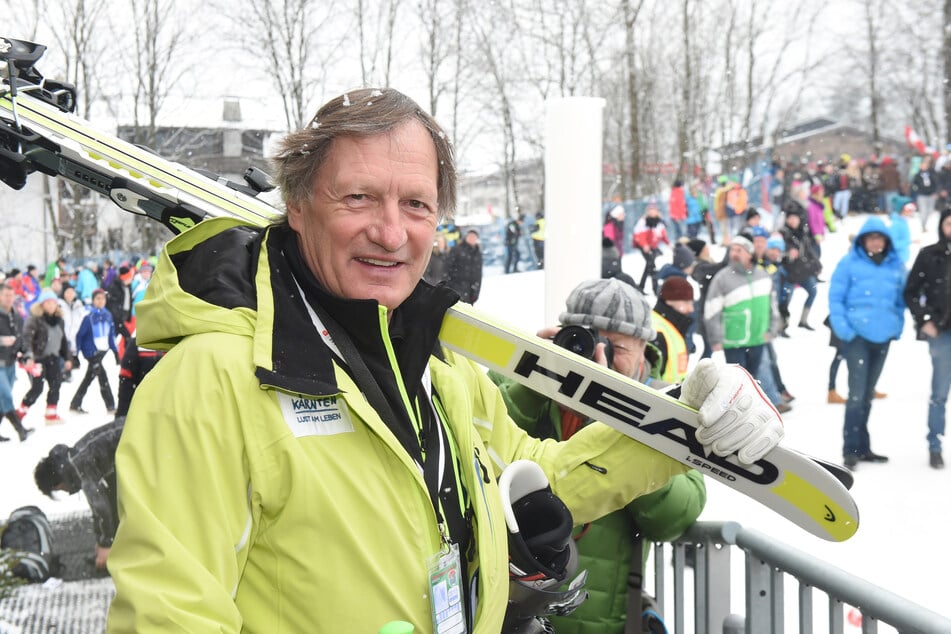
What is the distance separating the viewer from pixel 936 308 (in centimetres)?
657

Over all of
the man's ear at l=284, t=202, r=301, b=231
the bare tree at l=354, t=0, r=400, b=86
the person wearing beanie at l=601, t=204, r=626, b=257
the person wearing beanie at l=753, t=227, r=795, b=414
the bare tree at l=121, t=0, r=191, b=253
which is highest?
the bare tree at l=354, t=0, r=400, b=86

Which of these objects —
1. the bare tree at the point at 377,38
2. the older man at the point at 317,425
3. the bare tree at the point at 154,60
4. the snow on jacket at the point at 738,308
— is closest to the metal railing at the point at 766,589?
the older man at the point at 317,425

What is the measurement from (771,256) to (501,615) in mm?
10093

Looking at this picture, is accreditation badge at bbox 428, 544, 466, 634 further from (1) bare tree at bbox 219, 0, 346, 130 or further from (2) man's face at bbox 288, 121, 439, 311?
(1) bare tree at bbox 219, 0, 346, 130

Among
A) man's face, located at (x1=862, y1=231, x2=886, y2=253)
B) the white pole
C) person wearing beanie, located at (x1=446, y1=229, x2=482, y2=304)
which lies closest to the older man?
the white pole

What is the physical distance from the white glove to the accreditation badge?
24.1 inches

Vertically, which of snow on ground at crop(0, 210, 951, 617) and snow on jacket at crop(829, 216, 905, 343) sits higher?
snow on jacket at crop(829, 216, 905, 343)

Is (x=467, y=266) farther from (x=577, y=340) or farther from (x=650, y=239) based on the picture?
(x=577, y=340)

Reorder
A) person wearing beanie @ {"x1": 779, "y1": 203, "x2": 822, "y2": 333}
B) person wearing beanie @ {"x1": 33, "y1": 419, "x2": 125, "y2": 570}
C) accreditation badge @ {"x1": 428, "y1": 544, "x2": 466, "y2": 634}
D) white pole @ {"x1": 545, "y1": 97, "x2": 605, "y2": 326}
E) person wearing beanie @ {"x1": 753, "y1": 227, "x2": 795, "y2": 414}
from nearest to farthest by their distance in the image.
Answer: accreditation badge @ {"x1": 428, "y1": 544, "x2": 466, "y2": 634}, white pole @ {"x1": 545, "y1": 97, "x2": 605, "y2": 326}, person wearing beanie @ {"x1": 33, "y1": 419, "x2": 125, "y2": 570}, person wearing beanie @ {"x1": 753, "y1": 227, "x2": 795, "y2": 414}, person wearing beanie @ {"x1": 779, "y1": 203, "x2": 822, "y2": 333}

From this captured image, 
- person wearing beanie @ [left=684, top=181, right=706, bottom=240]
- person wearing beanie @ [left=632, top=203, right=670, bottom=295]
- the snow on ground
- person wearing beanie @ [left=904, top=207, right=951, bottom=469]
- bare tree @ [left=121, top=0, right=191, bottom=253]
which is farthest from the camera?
person wearing beanie @ [left=684, top=181, right=706, bottom=240]

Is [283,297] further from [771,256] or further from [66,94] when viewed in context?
[771,256]

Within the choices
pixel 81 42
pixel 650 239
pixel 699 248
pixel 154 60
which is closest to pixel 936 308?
pixel 699 248

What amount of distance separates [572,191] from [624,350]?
63.7 inches

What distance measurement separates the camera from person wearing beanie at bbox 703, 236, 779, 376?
762 cm
